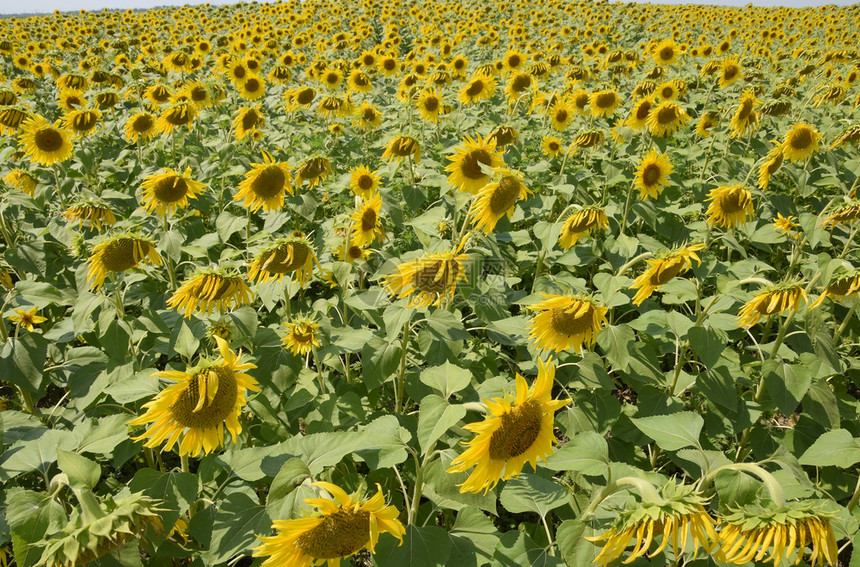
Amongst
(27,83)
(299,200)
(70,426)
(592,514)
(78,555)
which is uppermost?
(27,83)

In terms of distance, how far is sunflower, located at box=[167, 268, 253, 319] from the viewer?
2.28 m

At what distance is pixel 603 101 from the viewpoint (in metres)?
5.67

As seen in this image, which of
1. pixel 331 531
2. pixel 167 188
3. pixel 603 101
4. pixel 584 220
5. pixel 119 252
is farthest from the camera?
pixel 603 101

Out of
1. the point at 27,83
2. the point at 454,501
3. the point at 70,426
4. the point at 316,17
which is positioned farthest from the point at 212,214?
the point at 316,17

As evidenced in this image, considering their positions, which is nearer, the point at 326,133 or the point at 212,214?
the point at 212,214

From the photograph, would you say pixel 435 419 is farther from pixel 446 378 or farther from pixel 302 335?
pixel 302 335

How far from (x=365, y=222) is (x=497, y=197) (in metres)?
0.98

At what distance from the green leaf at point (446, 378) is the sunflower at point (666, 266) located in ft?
4.01

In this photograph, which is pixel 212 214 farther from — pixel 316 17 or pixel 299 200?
pixel 316 17

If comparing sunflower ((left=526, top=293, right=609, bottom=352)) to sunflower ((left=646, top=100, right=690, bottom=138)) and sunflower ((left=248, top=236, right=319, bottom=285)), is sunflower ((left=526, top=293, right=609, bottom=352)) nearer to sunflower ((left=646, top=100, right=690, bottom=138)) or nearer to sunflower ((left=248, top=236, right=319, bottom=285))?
sunflower ((left=248, top=236, right=319, bottom=285))

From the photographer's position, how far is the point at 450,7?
817 inches

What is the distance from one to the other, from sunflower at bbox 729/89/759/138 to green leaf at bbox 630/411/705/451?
4.48m

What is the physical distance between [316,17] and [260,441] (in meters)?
19.7

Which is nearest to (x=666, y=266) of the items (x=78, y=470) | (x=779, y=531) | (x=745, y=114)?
(x=779, y=531)
